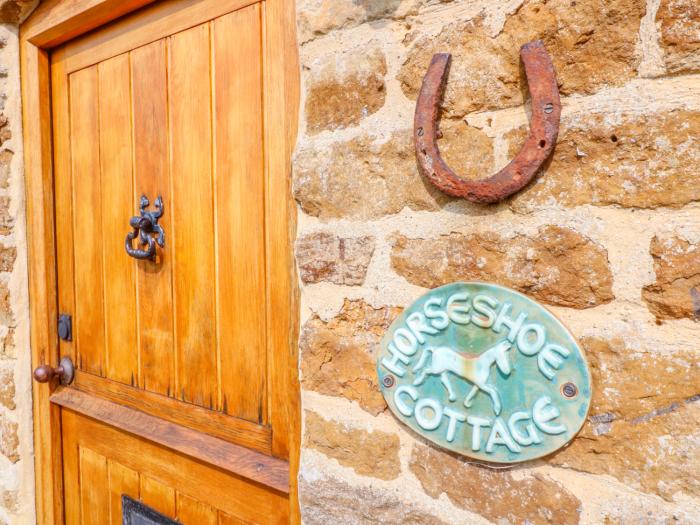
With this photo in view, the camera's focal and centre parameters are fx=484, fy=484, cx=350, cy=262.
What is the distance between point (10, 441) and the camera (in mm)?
1420

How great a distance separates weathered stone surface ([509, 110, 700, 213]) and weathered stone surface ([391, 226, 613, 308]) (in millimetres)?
49

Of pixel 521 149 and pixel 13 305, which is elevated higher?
pixel 521 149

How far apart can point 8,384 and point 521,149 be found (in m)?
1.56

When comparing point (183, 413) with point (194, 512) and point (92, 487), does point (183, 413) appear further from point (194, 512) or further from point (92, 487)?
point (92, 487)

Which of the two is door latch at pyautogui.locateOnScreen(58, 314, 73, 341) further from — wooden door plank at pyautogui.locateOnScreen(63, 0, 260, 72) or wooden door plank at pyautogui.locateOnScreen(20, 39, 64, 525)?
wooden door plank at pyautogui.locateOnScreen(63, 0, 260, 72)

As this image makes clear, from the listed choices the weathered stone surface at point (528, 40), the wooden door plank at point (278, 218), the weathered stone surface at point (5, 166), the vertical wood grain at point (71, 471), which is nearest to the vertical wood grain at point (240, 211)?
the wooden door plank at point (278, 218)

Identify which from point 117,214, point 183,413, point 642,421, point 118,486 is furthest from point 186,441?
point 642,421

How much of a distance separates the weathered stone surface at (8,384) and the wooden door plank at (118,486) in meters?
0.39

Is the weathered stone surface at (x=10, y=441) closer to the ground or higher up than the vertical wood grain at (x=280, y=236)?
closer to the ground

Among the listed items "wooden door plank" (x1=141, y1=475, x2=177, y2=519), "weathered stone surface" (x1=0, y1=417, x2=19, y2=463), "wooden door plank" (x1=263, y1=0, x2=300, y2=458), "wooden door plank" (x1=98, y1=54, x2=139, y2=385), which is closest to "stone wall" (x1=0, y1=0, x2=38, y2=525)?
"weathered stone surface" (x1=0, y1=417, x2=19, y2=463)

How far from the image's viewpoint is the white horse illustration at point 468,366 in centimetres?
62

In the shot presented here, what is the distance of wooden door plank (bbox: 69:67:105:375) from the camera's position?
1.29 m

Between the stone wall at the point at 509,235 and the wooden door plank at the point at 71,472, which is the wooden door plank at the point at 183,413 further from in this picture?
the stone wall at the point at 509,235

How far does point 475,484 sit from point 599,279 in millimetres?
314
